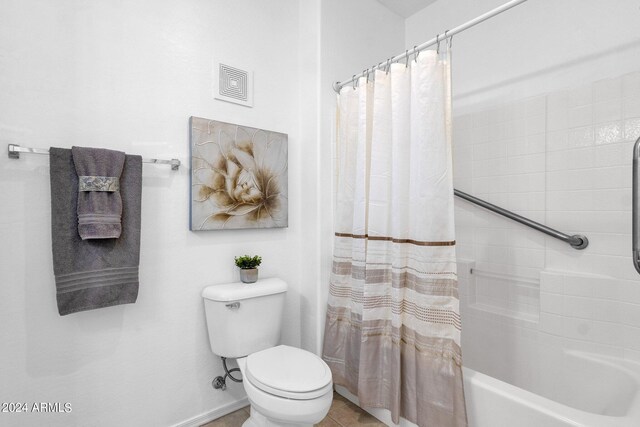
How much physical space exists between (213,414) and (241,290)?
69 centimetres

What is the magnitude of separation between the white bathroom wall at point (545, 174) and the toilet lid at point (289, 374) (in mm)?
1160

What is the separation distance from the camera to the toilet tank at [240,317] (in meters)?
1.57

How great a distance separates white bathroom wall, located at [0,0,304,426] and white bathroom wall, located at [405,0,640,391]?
1125 millimetres

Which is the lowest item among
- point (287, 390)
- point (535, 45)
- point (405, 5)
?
point (287, 390)

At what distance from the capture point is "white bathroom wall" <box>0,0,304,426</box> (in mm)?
1234

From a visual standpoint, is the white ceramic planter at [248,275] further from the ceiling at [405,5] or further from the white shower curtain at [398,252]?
the ceiling at [405,5]

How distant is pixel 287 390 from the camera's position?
1.23m

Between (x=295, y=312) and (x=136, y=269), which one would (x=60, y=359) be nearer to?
(x=136, y=269)

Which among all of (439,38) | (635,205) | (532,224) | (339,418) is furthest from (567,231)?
(339,418)

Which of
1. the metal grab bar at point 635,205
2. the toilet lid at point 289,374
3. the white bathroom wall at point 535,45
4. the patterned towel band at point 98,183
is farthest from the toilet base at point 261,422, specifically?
the white bathroom wall at point 535,45

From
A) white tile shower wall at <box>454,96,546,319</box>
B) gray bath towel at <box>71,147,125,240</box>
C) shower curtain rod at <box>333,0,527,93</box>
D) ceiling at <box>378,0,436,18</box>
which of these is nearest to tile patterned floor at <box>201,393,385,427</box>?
white tile shower wall at <box>454,96,546,319</box>

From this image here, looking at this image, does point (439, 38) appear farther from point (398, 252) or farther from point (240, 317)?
point (240, 317)

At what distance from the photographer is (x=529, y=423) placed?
118 cm

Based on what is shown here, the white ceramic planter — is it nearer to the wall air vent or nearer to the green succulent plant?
the green succulent plant
